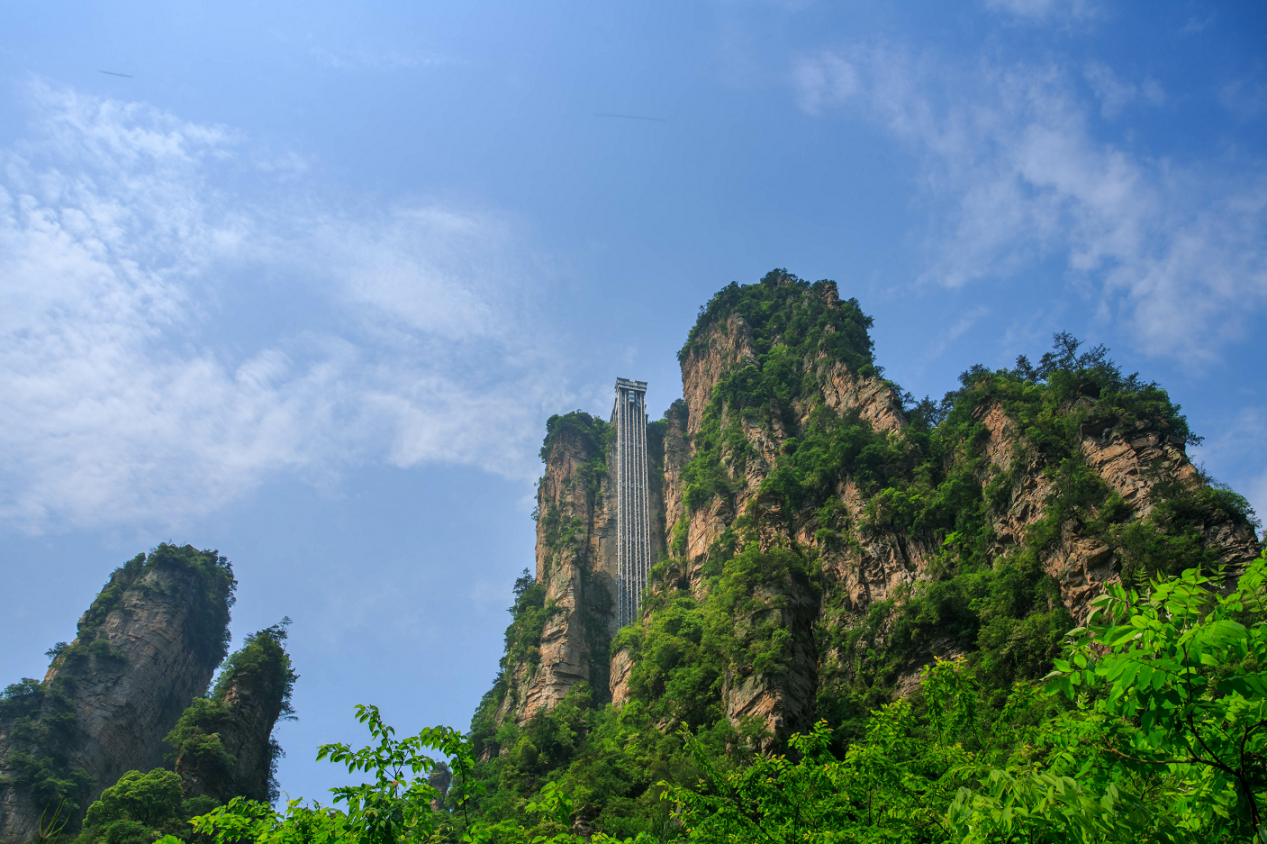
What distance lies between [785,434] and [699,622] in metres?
16.2

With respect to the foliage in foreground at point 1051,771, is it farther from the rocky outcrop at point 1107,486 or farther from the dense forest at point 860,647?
the rocky outcrop at point 1107,486

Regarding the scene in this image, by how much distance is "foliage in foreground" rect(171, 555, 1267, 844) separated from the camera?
464cm

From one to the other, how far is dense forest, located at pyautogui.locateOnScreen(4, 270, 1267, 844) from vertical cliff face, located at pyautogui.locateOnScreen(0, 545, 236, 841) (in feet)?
12.1

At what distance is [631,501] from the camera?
208ft

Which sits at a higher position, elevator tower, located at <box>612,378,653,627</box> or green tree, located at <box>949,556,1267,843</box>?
elevator tower, located at <box>612,378,653,627</box>

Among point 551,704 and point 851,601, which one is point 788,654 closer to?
point 851,601

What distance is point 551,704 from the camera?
158 feet

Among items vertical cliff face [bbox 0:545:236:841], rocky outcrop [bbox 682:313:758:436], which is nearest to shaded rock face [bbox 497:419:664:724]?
rocky outcrop [bbox 682:313:758:436]

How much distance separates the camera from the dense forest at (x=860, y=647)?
5203 millimetres

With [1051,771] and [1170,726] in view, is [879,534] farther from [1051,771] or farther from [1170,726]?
[1170,726]

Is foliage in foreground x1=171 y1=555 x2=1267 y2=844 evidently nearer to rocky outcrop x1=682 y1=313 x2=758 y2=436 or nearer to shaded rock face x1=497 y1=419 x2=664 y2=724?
shaded rock face x1=497 y1=419 x2=664 y2=724

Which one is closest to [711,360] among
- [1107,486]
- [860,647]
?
[860,647]

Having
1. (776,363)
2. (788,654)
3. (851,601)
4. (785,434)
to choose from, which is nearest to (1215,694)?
(788,654)

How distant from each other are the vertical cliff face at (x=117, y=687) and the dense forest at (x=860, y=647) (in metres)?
3.68
